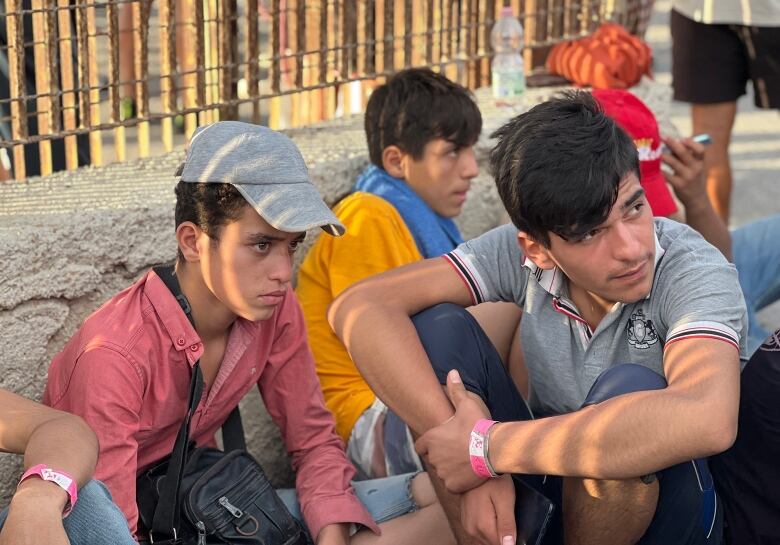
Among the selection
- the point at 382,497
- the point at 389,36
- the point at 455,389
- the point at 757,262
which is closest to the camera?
the point at 455,389

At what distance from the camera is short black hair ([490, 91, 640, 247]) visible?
106 inches

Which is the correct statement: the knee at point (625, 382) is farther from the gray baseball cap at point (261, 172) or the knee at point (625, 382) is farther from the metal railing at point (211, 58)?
the metal railing at point (211, 58)

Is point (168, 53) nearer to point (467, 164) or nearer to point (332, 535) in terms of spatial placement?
point (467, 164)

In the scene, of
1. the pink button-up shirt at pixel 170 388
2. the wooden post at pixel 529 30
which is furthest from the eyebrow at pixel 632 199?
the wooden post at pixel 529 30

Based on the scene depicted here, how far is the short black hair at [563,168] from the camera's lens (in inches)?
106

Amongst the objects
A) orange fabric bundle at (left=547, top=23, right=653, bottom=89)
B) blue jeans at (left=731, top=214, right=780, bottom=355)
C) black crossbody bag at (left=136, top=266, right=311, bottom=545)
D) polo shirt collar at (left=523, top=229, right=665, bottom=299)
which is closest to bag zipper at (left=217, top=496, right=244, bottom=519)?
black crossbody bag at (left=136, top=266, right=311, bottom=545)

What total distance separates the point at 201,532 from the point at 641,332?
3.63 feet

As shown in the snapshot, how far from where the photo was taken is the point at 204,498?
282 cm

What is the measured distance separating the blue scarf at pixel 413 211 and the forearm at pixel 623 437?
1224mm

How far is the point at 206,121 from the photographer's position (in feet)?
13.7

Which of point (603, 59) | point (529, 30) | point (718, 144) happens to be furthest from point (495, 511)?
point (718, 144)

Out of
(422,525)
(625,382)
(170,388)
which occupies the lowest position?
(422,525)

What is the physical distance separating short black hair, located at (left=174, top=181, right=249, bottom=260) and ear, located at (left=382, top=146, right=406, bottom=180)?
1.15 metres

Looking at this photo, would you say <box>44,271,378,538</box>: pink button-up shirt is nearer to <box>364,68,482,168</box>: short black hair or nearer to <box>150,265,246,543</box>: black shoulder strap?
<box>150,265,246,543</box>: black shoulder strap
